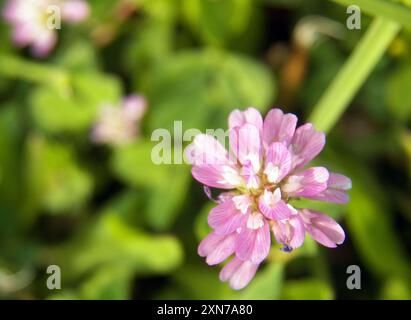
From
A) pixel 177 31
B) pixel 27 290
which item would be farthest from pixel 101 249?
pixel 177 31

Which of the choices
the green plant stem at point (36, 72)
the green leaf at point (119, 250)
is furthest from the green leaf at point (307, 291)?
the green plant stem at point (36, 72)

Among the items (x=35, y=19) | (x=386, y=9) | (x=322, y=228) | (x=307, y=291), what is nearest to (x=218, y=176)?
(x=322, y=228)

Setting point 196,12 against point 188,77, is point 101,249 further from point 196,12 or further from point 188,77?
point 196,12

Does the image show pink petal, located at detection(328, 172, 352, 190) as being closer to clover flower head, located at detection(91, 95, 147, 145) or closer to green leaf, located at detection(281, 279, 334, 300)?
green leaf, located at detection(281, 279, 334, 300)

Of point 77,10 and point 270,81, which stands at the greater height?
point 77,10

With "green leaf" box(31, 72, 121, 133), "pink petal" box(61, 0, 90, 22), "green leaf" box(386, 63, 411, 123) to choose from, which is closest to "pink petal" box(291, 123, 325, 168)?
"green leaf" box(386, 63, 411, 123)

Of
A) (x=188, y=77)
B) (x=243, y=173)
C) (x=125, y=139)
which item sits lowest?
(x=243, y=173)

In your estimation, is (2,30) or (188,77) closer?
(188,77)
